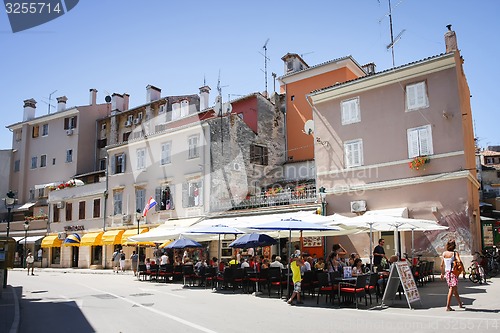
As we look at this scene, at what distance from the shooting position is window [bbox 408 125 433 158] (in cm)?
1983

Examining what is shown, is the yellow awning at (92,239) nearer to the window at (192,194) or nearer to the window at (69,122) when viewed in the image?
the window at (192,194)

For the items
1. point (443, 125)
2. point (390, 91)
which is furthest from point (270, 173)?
point (443, 125)

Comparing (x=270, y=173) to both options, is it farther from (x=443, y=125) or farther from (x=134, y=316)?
(x=134, y=316)

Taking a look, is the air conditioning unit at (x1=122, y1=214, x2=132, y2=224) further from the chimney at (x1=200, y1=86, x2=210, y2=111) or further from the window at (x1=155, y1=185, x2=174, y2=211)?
the chimney at (x1=200, y1=86, x2=210, y2=111)

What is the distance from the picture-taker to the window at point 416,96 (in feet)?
66.2

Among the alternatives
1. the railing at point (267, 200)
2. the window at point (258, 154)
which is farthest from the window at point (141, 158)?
the window at point (258, 154)

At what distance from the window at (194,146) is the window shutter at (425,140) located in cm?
1441

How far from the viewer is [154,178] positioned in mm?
31781

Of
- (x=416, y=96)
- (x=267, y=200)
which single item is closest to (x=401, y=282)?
(x=416, y=96)

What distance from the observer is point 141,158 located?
3306 cm

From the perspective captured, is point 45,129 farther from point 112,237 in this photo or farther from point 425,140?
point 425,140

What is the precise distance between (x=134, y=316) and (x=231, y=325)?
9.69ft

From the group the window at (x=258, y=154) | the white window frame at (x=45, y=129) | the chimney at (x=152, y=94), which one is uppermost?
the chimney at (x=152, y=94)

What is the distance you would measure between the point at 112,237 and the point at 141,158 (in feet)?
20.5
